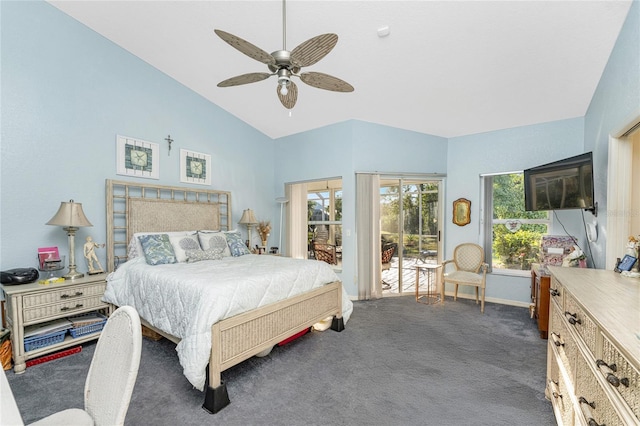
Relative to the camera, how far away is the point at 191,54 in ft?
11.3

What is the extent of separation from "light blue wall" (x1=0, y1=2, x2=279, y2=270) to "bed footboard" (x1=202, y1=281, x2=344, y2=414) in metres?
2.33

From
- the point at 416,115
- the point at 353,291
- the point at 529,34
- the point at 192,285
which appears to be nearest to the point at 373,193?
the point at 416,115

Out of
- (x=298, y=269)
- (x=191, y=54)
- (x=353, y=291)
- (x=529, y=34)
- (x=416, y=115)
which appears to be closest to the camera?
(x=529, y=34)

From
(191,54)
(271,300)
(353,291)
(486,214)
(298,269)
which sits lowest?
(353,291)

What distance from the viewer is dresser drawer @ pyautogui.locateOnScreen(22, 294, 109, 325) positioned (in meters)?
2.46

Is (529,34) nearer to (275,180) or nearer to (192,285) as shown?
(192,285)

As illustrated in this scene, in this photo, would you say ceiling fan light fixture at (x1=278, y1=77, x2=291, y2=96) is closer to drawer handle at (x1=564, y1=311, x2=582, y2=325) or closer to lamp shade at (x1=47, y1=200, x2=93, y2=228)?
drawer handle at (x1=564, y1=311, x2=582, y2=325)

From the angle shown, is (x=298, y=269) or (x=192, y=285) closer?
(x=192, y=285)

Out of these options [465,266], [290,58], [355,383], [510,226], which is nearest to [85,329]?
[355,383]

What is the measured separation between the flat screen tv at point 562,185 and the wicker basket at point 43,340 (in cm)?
524

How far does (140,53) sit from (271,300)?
11.7 feet

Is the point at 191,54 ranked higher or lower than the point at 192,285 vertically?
higher

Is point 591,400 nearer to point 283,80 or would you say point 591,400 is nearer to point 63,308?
point 283,80

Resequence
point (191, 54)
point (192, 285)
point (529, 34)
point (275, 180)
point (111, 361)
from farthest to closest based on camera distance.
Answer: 1. point (275, 180)
2. point (191, 54)
3. point (529, 34)
4. point (192, 285)
5. point (111, 361)
